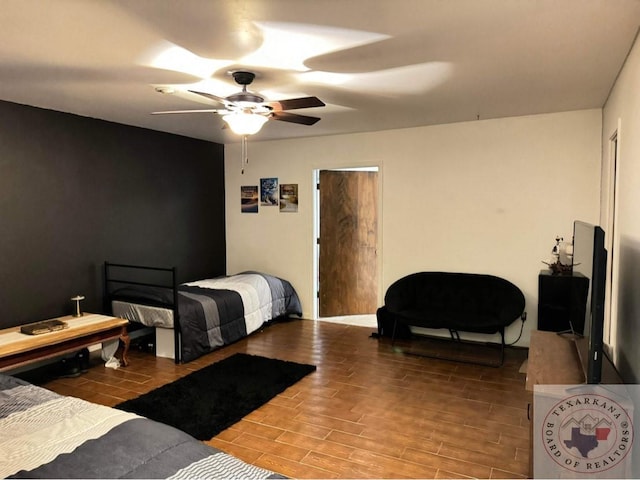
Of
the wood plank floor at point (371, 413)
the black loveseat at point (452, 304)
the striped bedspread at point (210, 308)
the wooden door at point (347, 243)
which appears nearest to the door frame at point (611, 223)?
the wood plank floor at point (371, 413)

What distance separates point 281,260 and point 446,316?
2501 mm

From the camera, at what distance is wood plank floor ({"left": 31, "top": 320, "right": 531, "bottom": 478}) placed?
101 inches

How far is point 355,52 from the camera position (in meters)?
2.66

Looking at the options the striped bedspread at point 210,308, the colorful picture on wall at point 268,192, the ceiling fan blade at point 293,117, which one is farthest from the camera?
the colorful picture on wall at point 268,192

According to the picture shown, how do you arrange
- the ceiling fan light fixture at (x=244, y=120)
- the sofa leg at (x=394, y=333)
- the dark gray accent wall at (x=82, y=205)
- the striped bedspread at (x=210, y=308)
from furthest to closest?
the sofa leg at (x=394, y=333), the striped bedspread at (x=210, y=308), the dark gray accent wall at (x=82, y=205), the ceiling fan light fixture at (x=244, y=120)

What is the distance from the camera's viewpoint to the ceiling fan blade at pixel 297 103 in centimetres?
287

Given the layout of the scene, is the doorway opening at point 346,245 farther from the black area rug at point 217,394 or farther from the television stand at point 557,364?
the television stand at point 557,364

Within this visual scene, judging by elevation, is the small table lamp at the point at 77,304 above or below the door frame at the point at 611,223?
below

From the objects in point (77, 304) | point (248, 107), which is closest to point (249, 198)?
point (77, 304)

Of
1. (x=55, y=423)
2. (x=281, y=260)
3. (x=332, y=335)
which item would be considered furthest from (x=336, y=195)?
(x=55, y=423)

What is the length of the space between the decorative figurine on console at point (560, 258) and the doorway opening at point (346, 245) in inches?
84.7

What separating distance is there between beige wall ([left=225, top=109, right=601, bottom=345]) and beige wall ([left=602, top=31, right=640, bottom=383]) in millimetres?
1268

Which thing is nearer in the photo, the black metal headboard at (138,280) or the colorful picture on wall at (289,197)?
the black metal headboard at (138,280)

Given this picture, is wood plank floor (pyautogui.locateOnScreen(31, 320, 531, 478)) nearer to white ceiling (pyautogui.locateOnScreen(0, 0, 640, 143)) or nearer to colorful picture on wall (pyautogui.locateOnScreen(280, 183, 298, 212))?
colorful picture on wall (pyautogui.locateOnScreen(280, 183, 298, 212))
